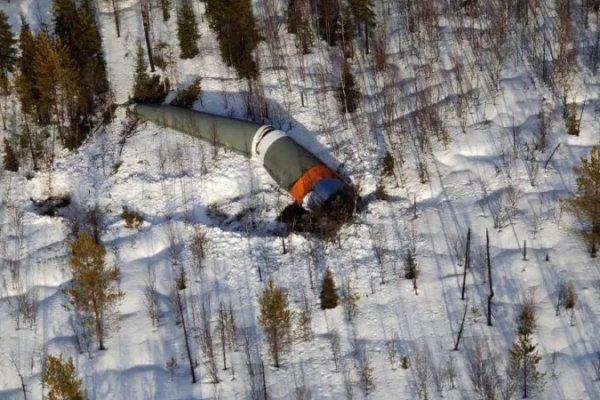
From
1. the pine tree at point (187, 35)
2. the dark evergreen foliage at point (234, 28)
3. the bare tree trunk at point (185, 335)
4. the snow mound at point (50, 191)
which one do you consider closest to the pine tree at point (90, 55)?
the pine tree at point (187, 35)

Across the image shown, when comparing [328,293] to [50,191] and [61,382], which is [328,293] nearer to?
[61,382]

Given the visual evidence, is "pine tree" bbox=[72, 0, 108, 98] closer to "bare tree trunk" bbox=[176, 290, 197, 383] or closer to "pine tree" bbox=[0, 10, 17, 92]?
"pine tree" bbox=[0, 10, 17, 92]

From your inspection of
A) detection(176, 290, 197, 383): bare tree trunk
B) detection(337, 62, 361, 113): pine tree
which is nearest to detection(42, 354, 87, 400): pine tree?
detection(176, 290, 197, 383): bare tree trunk

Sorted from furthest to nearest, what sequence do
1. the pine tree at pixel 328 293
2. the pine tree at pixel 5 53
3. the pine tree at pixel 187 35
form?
the pine tree at pixel 187 35, the pine tree at pixel 5 53, the pine tree at pixel 328 293

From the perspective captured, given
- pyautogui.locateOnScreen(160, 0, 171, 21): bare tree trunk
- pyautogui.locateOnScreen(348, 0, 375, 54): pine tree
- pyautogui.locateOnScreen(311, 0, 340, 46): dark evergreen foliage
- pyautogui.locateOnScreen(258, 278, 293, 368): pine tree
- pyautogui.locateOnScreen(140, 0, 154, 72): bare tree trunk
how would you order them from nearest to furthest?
pyautogui.locateOnScreen(258, 278, 293, 368): pine tree
pyautogui.locateOnScreen(348, 0, 375, 54): pine tree
pyautogui.locateOnScreen(140, 0, 154, 72): bare tree trunk
pyautogui.locateOnScreen(311, 0, 340, 46): dark evergreen foliage
pyautogui.locateOnScreen(160, 0, 171, 21): bare tree trunk

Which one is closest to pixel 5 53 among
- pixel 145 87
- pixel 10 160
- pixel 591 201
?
pixel 10 160

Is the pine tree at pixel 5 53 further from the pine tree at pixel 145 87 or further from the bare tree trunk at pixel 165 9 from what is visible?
the bare tree trunk at pixel 165 9

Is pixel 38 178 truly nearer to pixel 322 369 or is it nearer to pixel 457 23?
pixel 322 369
